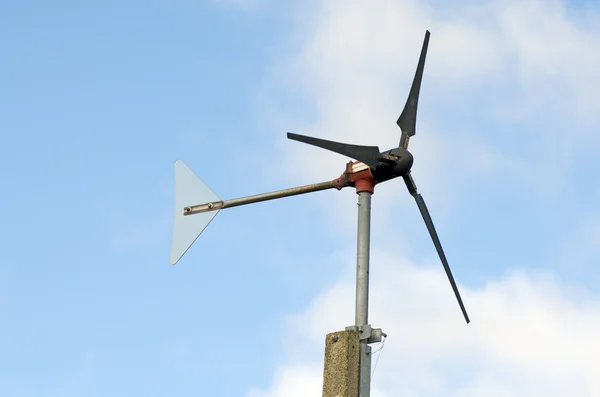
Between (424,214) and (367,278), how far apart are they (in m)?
2.56

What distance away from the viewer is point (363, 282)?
14.5 m

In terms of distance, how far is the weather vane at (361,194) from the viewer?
560 inches

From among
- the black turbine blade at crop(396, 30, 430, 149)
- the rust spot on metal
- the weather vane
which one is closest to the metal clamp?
the weather vane

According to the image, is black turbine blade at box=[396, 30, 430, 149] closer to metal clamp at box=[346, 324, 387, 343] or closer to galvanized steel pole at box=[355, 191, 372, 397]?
galvanized steel pole at box=[355, 191, 372, 397]

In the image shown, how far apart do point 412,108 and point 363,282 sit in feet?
15.7

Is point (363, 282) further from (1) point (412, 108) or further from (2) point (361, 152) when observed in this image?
(1) point (412, 108)

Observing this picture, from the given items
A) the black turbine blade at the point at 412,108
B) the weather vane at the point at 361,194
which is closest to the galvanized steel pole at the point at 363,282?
the weather vane at the point at 361,194

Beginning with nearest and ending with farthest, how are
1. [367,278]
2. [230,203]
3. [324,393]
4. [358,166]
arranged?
[324,393]
[367,278]
[358,166]
[230,203]

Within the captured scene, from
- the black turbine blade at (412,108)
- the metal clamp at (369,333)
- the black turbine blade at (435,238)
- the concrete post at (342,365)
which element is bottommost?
the concrete post at (342,365)

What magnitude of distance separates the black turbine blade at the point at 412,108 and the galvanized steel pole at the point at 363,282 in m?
2.04

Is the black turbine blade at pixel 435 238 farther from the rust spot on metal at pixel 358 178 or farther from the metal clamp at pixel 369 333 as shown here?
the metal clamp at pixel 369 333

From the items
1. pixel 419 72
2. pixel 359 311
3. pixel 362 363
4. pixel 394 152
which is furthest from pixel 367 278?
pixel 419 72

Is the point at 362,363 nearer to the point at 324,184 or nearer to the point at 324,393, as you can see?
the point at 324,393

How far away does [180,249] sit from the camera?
18.5 m
